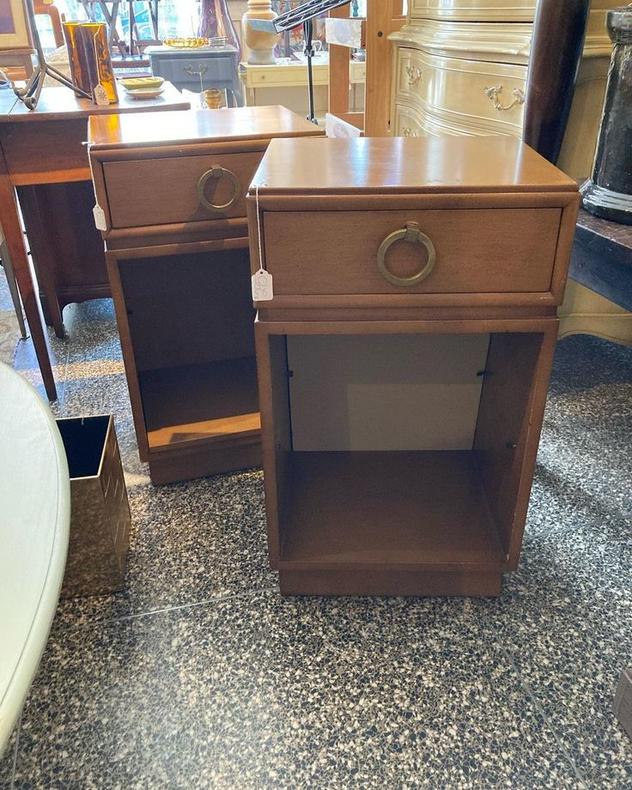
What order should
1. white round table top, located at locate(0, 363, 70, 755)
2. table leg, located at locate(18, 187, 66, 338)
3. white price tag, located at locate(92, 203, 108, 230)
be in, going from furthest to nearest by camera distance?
table leg, located at locate(18, 187, 66, 338), white price tag, located at locate(92, 203, 108, 230), white round table top, located at locate(0, 363, 70, 755)

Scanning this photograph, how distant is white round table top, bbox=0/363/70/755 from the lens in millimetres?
319

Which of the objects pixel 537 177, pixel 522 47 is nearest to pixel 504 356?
pixel 537 177

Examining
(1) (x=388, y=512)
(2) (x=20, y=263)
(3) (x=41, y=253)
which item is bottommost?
(1) (x=388, y=512)

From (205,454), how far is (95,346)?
827 millimetres

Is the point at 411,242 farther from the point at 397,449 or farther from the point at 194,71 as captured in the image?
the point at 194,71

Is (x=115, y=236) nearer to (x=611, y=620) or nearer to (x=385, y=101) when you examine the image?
(x=611, y=620)

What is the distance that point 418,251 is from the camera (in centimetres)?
85

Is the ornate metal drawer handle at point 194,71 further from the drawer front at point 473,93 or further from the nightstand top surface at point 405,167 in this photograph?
the nightstand top surface at point 405,167

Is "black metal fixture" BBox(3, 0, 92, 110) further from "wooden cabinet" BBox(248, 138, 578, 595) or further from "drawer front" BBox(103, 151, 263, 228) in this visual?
"wooden cabinet" BBox(248, 138, 578, 595)

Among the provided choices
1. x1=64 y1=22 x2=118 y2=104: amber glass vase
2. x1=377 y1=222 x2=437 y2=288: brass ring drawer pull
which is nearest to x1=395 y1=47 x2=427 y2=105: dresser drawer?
x1=64 y1=22 x2=118 y2=104: amber glass vase

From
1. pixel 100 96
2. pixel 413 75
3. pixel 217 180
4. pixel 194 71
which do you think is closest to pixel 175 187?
pixel 217 180

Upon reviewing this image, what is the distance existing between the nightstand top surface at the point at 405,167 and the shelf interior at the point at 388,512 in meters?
0.61

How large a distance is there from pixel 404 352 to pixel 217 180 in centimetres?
48

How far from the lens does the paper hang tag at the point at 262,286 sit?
33.6 inches
